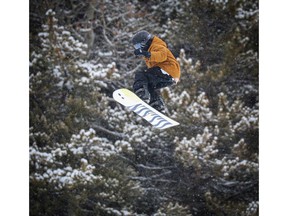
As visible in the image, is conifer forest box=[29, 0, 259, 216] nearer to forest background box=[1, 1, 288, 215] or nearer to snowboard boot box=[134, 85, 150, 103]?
forest background box=[1, 1, 288, 215]

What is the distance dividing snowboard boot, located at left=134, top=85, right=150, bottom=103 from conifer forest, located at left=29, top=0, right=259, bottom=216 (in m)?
0.11

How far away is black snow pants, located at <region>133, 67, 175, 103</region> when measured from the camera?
13.2 ft

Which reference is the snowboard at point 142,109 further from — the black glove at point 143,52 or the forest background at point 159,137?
the black glove at point 143,52

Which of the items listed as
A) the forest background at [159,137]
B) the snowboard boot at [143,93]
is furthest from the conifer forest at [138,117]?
the snowboard boot at [143,93]

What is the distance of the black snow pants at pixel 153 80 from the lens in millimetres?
4023

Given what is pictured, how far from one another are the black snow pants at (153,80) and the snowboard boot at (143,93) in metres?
0.02

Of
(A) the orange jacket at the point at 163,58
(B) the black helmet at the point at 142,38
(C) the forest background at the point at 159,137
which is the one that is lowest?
(C) the forest background at the point at 159,137

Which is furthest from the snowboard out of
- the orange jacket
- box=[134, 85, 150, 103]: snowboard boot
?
the orange jacket

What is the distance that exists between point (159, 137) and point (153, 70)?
57cm

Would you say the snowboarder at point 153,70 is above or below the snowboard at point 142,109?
above

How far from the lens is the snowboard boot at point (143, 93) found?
402 centimetres

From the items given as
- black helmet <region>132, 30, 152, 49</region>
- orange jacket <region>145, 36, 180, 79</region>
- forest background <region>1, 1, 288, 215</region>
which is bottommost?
A: forest background <region>1, 1, 288, 215</region>

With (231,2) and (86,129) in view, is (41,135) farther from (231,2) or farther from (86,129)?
(231,2)

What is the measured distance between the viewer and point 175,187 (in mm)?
4066
